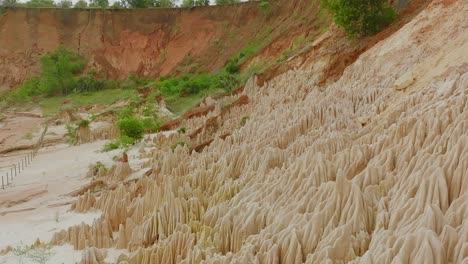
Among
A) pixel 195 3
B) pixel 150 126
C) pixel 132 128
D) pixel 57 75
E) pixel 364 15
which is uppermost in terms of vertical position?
pixel 195 3

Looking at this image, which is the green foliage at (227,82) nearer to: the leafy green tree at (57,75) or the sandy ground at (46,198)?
the sandy ground at (46,198)

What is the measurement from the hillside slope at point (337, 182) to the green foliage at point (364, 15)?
265 cm

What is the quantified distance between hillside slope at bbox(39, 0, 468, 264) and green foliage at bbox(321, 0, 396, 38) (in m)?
2.65

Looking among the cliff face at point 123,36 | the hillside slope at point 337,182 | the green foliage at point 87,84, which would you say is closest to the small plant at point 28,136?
the green foliage at point 87,84

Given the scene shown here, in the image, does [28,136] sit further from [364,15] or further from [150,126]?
[364,15]

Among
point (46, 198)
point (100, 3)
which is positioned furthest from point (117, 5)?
point (46, 198)

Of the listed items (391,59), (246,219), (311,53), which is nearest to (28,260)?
(246,219)

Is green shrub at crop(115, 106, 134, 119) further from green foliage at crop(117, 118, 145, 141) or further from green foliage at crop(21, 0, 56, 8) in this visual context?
green foliage at crop(21, 0, 56, 8)

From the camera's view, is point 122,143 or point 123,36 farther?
point 123,36

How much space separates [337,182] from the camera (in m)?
5.93

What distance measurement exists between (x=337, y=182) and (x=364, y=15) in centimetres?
952

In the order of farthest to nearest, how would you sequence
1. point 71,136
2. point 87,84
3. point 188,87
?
point 87,84, point 188,87, point 71,136

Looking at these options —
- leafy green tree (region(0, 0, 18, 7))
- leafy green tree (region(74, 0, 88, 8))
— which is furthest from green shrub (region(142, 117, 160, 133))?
leafy green tree (region(74, 0, 88, 8))

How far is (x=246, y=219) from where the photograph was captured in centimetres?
650
